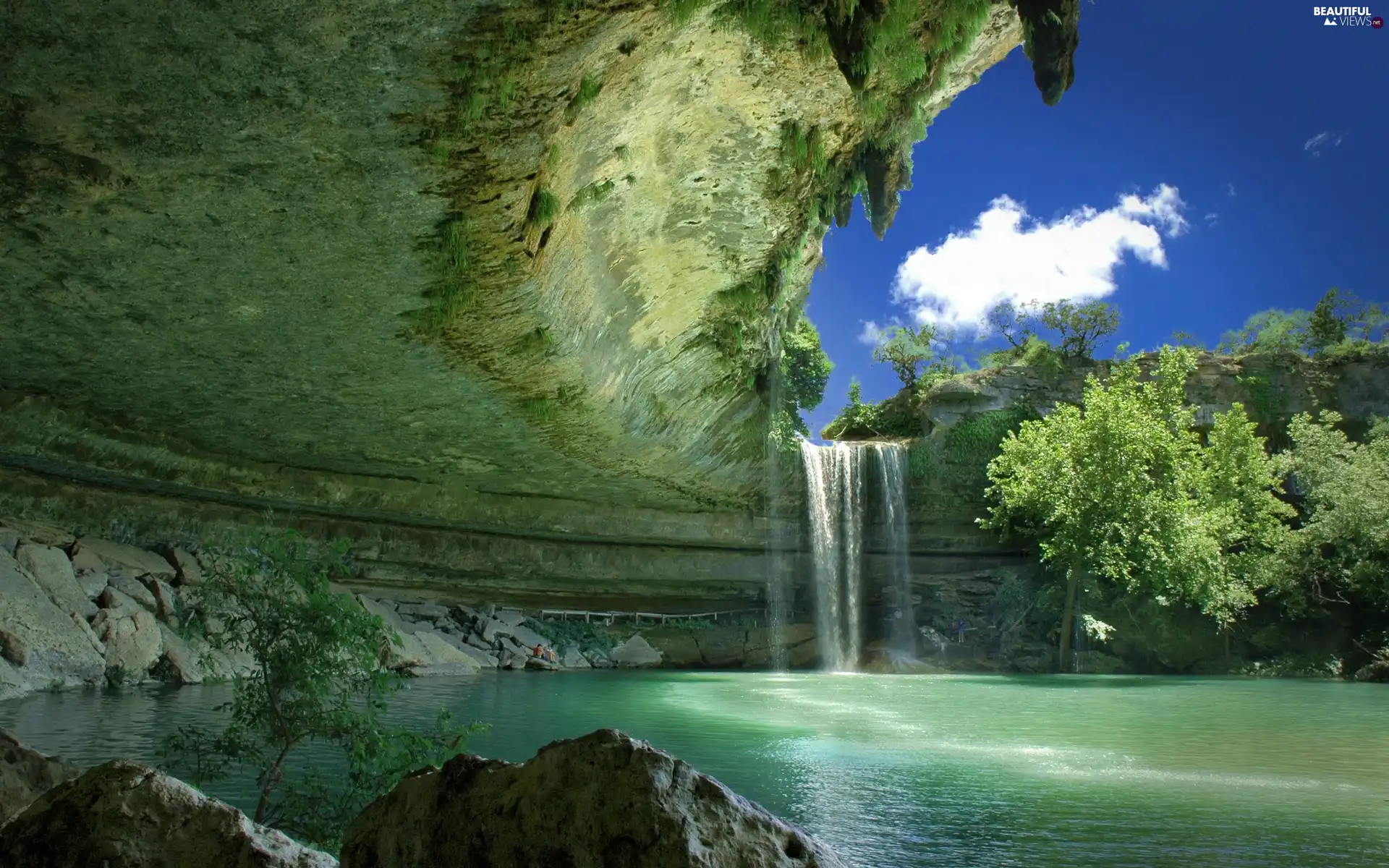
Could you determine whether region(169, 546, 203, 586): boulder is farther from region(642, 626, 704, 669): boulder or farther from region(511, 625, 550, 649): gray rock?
region(642, 626, 704, 669): boulder

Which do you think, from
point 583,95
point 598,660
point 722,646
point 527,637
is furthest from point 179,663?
point 722,646

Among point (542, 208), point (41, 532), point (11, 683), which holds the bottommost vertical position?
point (11, 683)

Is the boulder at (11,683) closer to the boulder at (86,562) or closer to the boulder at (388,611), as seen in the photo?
the boulder at (86,562)

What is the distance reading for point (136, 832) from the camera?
222 centimetres

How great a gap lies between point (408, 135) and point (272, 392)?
684 cm

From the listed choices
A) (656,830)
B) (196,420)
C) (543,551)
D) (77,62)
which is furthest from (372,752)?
(543,551)

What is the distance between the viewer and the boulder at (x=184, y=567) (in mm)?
14727

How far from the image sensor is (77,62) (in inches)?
227

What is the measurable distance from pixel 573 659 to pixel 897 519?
1002 cm

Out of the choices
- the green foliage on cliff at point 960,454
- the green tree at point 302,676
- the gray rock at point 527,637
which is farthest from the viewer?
the green foliage on cliff at point 960,454

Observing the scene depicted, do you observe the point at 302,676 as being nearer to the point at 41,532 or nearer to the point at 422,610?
the point at 41,532

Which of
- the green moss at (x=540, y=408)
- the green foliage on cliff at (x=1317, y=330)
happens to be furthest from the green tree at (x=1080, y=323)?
the green moss at (x=540, y=408)

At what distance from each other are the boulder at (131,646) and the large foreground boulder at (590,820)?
11265mm

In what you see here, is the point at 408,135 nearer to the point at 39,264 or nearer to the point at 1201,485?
the point at 39,264
